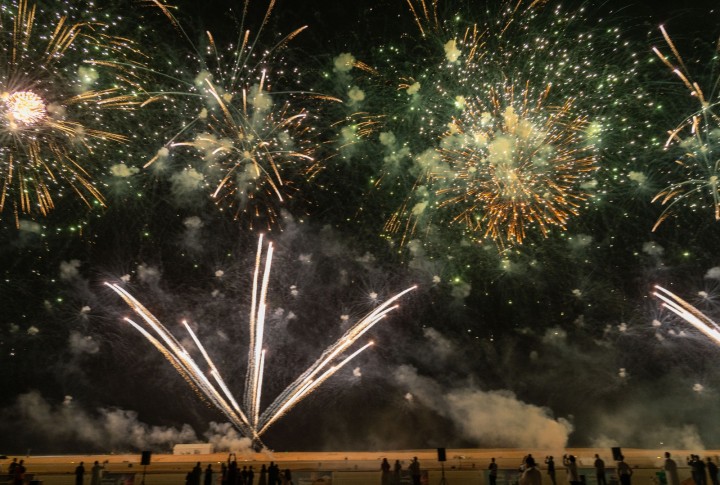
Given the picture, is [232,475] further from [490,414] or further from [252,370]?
[490,414]

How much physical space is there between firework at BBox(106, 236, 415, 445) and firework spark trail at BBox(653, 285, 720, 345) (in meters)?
10.9

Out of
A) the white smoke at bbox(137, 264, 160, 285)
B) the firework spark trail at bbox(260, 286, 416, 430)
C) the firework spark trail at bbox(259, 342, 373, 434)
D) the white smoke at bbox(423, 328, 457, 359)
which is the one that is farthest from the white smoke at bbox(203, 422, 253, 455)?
the white smoke at bbox(423, 328, 457, 359)

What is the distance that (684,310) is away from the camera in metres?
17.9

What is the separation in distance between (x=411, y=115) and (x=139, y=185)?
9.59 m

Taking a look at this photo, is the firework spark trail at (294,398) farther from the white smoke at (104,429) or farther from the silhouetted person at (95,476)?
the silhouetted person at (95,476)

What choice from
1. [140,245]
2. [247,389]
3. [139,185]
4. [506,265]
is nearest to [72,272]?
[140,245]

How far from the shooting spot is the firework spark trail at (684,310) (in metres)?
17.6

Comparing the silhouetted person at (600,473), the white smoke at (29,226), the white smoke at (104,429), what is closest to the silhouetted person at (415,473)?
the silhouetted person at (600,473)

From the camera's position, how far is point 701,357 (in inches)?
706

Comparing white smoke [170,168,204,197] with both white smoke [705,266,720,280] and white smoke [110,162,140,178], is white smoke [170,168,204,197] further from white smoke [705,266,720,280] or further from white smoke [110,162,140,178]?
white smoke [705,266,720,280]

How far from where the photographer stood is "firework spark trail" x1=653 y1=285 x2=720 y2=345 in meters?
17.6

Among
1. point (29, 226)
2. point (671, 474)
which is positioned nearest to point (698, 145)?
point (671, 474)

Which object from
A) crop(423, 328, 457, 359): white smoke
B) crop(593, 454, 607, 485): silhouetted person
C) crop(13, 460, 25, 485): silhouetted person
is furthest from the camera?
crop(423, 328, 457, 359): white smoke

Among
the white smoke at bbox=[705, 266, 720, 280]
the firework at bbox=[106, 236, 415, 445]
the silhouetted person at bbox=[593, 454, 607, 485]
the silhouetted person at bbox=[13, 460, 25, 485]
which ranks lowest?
the silhouetted person at bbox=[593, 454, 607, 485]
